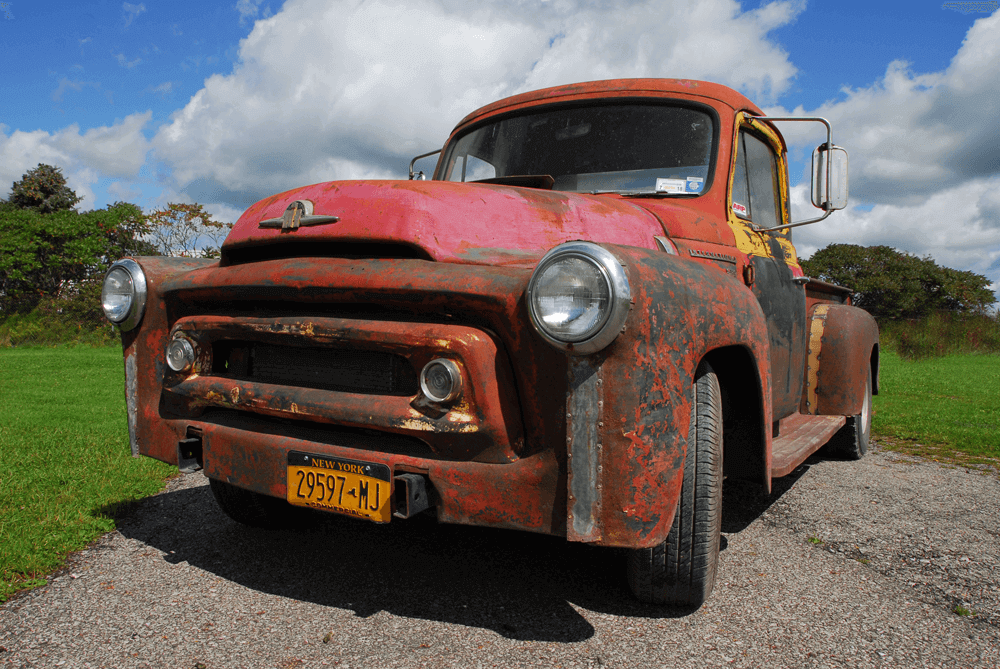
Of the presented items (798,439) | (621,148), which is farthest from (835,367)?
(621,148)

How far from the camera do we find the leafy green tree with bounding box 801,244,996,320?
29844 mm

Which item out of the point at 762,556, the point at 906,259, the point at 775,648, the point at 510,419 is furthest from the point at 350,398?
the point at 906,259

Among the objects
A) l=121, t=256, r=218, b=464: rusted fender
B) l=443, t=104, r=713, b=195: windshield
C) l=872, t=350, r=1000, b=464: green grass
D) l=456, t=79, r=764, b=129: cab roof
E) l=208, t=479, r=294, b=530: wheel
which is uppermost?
l=456, t=79, r=764, b=129: cab roof

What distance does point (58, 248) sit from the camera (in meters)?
21.3

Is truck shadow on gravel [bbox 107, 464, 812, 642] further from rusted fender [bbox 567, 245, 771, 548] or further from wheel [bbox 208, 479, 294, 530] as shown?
rusted fender [bbox 567, 245, 771, 548]

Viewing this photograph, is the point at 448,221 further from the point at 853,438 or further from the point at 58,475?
the point at 853,438

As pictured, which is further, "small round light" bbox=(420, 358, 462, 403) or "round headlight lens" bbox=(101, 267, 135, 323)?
"round headlight lens" bbox=(101, 267, 135, 323)

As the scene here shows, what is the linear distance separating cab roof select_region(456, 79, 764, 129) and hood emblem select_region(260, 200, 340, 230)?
1.61 m

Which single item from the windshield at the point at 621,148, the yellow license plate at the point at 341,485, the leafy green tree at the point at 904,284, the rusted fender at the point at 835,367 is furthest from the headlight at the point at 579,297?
the leafy green tree at the point at 904,284

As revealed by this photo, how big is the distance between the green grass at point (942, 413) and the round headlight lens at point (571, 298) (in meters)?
4.54

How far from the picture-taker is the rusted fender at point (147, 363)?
8.83ft

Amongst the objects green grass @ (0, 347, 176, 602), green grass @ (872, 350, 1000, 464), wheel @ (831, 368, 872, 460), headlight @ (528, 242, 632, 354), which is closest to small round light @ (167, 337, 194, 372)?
green grass @ (0, 347, 176, 602)

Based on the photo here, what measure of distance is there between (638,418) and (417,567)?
4.38 ft

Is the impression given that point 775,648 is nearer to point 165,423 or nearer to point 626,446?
point 626,446
